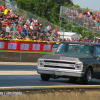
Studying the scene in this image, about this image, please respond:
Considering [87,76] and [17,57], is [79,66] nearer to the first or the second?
[87,76]

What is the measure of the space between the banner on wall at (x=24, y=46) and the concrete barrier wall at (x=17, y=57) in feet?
2.73

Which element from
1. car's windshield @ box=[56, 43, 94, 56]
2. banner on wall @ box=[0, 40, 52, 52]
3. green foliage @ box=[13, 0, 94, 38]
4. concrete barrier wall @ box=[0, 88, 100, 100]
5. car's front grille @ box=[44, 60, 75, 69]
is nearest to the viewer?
concrete barrier wall @ box=[0, 88, 100, 100]

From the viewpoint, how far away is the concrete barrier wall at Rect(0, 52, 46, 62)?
831 inches

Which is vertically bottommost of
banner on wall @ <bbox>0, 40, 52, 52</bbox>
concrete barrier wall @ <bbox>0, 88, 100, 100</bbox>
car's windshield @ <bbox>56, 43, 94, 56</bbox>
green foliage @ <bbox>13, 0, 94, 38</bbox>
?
concrete barrier wall @ <bbox>0, 88, 100, 100</bbox>

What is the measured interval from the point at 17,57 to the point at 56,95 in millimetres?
15924

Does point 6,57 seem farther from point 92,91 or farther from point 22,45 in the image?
point 92,91

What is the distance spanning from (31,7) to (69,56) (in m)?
68.0

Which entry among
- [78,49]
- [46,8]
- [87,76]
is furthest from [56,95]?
[46,8]

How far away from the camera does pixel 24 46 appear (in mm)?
22672

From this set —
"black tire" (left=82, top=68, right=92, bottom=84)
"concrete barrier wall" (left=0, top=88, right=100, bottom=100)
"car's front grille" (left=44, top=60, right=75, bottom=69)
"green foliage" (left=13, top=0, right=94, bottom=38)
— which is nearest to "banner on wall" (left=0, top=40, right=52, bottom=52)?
"car's front grille" (left=44, top=60, right=75, bottom=69)

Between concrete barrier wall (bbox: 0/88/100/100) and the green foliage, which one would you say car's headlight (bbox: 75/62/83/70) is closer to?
concrete barrier wall (bbox: 0/88/100/100)

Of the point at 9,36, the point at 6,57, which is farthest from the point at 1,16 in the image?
the point at 6,57

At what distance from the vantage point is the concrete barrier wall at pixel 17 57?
69.3ft

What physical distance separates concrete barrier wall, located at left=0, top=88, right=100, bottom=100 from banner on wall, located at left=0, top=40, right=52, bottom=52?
16.0 m
